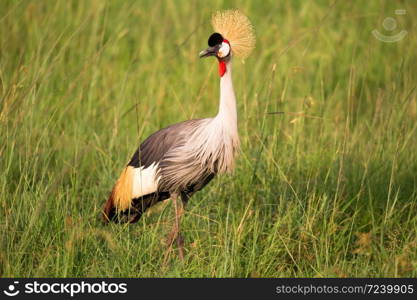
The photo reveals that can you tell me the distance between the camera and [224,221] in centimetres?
357

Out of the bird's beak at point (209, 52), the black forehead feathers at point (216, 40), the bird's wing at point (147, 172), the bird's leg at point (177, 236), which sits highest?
the black forehead feathers at point (216, 40)

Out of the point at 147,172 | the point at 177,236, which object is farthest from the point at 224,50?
the point at 177,236

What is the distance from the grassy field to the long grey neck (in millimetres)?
294

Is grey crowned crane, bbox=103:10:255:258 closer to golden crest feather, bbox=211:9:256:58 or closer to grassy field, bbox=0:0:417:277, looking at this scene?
golden crest feather, bbox=211:9:256:58

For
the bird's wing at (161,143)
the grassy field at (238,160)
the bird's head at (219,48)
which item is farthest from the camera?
the bird's wing at (161,143)

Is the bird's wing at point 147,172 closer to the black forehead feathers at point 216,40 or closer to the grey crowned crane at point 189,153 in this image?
the grey crowned crane at point 189,153

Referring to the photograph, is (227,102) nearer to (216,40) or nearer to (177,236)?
(216,40)

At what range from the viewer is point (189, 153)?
11.2 ft

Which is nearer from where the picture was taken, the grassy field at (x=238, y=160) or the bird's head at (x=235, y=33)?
the grassy field at (x=238, y=160)

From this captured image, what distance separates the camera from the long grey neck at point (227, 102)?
3232 mm

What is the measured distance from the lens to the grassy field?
3.21 meters

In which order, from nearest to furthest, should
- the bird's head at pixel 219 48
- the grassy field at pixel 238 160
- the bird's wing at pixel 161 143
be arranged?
the grassy field at pixel 238 160
the bird's head at pixel 219 48
the bird's wing at pixel 161 143

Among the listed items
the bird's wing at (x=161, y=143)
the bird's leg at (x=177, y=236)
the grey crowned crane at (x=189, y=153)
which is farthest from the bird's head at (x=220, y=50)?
the bird's leg at (x=177, y=236)

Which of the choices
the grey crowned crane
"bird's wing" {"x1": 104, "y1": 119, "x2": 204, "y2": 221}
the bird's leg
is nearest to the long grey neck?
the grey crowned crane
